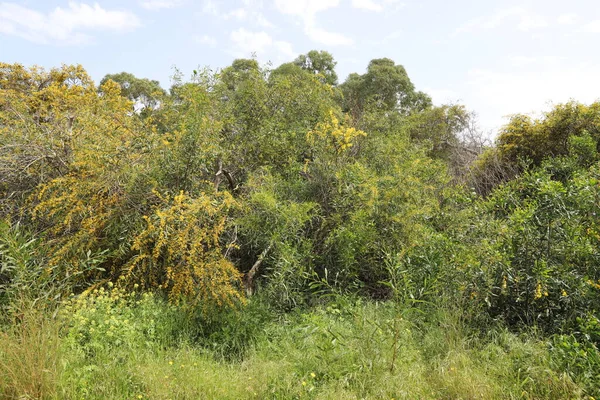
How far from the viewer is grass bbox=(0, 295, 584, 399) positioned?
2260mm

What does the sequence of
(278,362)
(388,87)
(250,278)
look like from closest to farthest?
1. (278,362)
2. (250,278)
3. (388,87)

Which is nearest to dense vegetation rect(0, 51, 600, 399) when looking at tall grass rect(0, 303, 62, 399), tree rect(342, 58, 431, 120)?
tall grass rect(0, 303, 62, 399)

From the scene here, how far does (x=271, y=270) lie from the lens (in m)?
4.08

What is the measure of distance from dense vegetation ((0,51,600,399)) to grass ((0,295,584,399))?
0.05ft

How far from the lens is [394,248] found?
4156 millimetres

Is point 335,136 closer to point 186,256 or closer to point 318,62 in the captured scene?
point 186,256

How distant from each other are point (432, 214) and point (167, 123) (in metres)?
4.18

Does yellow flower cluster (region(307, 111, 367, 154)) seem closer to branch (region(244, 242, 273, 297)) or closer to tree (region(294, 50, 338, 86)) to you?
branch (region(244, 242, 273, 297))

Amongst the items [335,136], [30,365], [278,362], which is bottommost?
[278,362]

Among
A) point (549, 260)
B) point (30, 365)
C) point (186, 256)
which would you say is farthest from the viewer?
point (186, 256)

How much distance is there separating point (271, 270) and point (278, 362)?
140 cm

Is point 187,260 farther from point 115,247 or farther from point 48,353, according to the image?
point 48,353

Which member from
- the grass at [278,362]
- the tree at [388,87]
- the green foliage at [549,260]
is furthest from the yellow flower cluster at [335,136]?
the tree at [388,87]

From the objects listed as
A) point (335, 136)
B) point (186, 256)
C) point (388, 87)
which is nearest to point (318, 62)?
point (388, 87)
